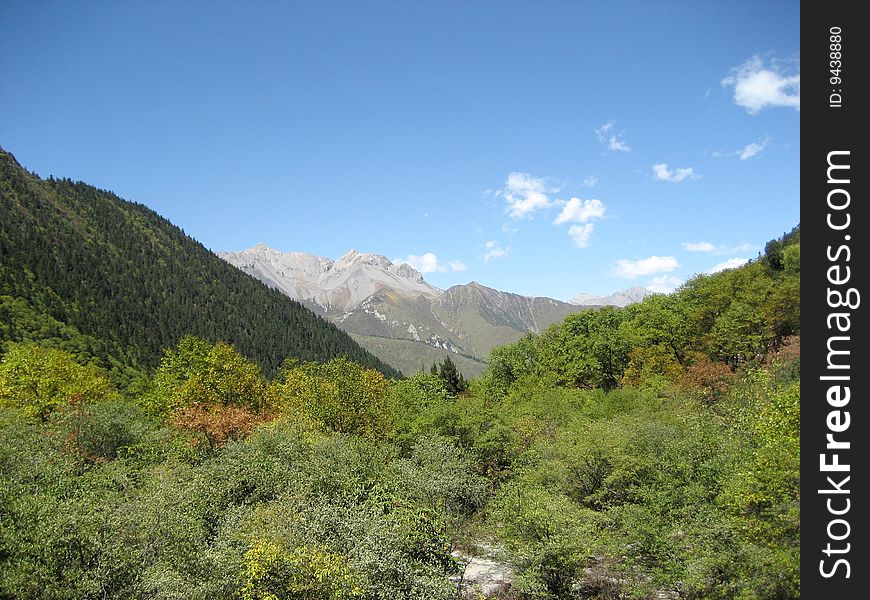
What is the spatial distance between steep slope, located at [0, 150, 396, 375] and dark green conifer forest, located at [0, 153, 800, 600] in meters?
68.6

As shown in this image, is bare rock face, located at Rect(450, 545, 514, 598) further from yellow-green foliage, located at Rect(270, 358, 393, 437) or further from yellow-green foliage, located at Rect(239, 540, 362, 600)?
yellow-green foliage, located at Rect(270, 358, 393, 437)

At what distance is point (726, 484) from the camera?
20.3 metres

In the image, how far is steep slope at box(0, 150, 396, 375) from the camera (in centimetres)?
11056

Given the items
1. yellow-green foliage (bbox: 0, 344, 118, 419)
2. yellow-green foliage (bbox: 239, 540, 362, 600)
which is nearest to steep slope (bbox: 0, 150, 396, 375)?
yellow-green foliage (bbox: 0, 344, 118, 419)

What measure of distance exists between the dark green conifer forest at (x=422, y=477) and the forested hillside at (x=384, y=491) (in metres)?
0.13

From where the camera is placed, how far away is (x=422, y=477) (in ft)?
81.6

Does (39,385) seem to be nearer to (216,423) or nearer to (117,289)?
(216,423)

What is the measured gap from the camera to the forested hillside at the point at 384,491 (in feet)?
55.9
